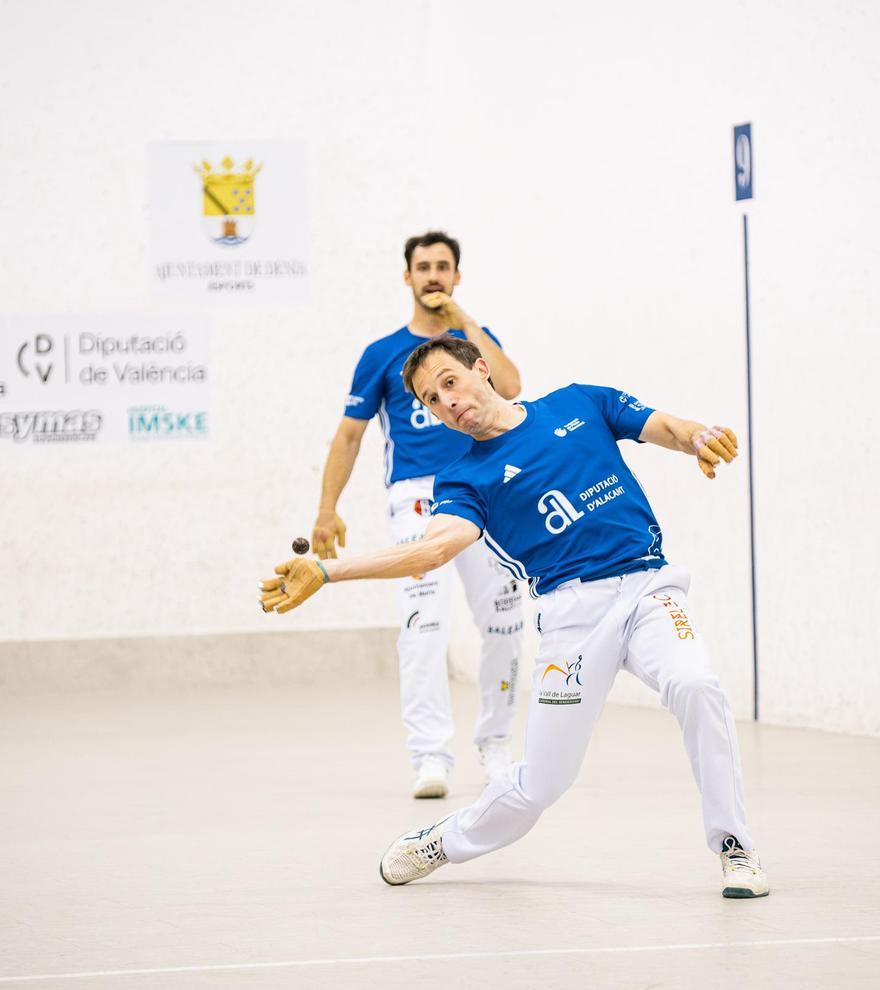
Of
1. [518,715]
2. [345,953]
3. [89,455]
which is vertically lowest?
[518,715]

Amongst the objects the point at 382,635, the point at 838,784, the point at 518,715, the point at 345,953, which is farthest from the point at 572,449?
the point at 382,635

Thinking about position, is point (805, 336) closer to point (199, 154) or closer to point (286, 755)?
point (286, 755)

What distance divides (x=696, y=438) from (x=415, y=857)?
1.13 m

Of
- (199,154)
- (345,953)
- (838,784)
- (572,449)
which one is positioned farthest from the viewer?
(199,154)

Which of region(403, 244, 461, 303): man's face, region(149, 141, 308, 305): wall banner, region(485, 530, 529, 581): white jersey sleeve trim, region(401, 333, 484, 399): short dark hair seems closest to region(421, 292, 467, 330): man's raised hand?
region(403, 244, 461, 303): man's face

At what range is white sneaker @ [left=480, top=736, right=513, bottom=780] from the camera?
200 inches

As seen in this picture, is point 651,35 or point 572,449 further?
point 651,35

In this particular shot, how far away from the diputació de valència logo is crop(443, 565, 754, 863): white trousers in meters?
4.90

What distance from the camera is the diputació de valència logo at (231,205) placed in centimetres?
809

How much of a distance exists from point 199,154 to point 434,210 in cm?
118

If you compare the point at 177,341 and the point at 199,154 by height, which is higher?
the point at 199,154

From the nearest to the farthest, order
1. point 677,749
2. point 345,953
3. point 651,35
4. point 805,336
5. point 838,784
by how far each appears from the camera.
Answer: point 345,953 < point 838,784 < point 677,749 < point 805,336 < point 651,35

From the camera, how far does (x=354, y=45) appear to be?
8133mm

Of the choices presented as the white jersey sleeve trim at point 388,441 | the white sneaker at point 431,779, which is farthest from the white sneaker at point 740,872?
the white jersey sleeve trim at point 388,441
